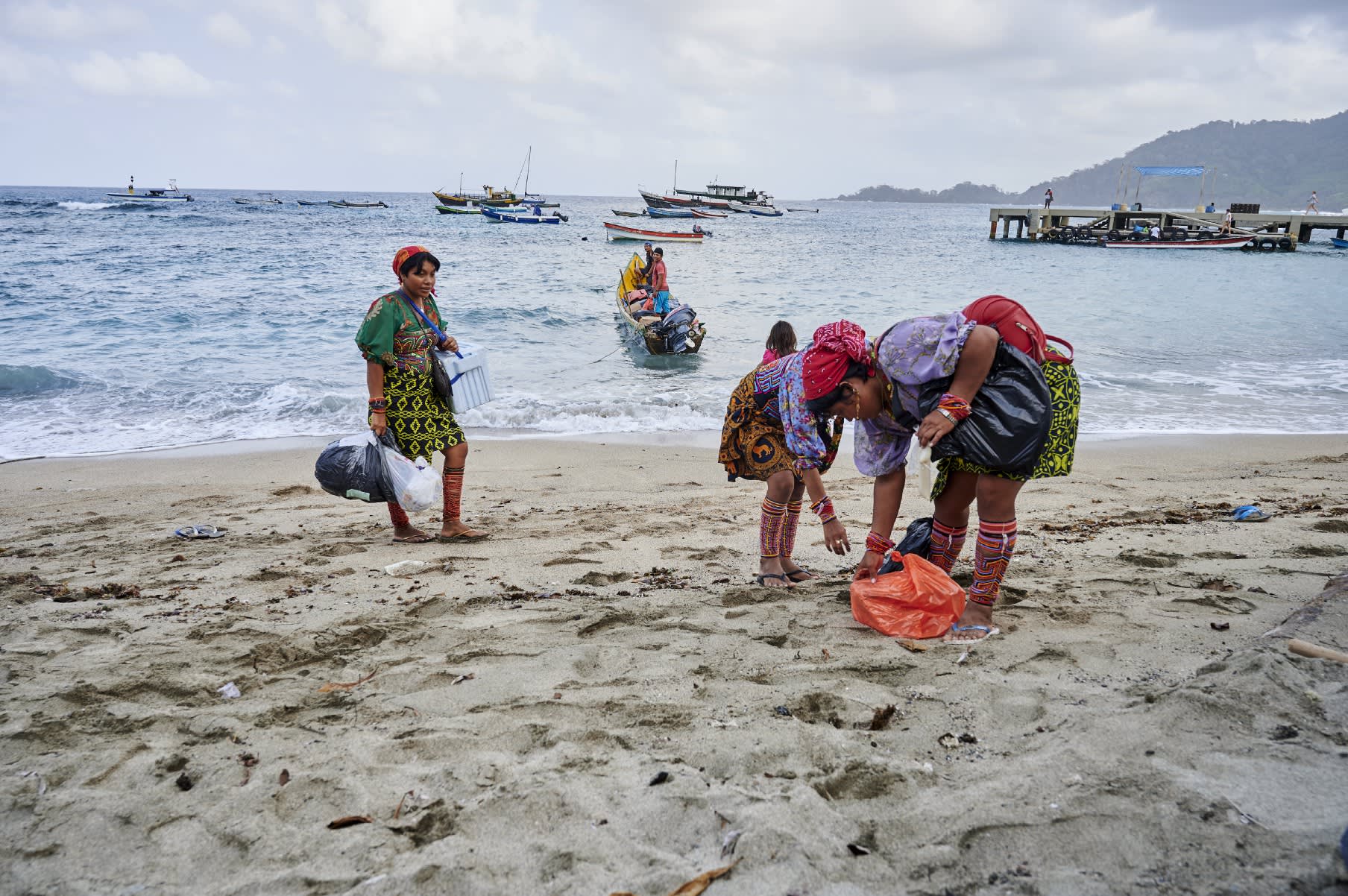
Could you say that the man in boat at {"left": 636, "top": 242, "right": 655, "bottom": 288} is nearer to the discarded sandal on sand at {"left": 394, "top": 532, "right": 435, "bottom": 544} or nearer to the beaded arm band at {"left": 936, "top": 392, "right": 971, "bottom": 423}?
the discarded sandal on sand at {"left": 394, "top": 532, "right": 435, "bottom": 544}

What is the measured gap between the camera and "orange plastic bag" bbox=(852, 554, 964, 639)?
2.95 meters

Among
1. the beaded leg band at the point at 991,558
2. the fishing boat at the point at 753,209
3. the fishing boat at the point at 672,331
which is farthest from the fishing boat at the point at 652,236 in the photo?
the fishing boat at the point at 753,209

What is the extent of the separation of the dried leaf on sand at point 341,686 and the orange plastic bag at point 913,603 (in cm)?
176

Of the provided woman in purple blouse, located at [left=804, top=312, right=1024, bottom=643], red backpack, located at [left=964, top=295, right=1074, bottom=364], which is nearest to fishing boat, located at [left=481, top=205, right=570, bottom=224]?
woman in purple blouse, located at [left=804, top=312, right=1024, bottom=643]

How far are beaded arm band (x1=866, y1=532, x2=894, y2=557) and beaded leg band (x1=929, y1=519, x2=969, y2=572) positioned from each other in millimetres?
305

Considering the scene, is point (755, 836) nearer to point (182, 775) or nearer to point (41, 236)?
point (182, 775)

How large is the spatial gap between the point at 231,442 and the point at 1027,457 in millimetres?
7472

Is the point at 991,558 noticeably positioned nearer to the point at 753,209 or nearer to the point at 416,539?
the point at 416,539

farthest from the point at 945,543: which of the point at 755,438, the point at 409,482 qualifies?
the point at 409,482

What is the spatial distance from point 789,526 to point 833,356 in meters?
1.23

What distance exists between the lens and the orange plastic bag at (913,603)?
295cm

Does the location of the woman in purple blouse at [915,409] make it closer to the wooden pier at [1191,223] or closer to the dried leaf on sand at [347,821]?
the dried leaf on sand at [347,821]

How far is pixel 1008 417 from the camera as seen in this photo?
2686 millimetres

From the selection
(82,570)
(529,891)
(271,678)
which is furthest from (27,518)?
(529,891)
